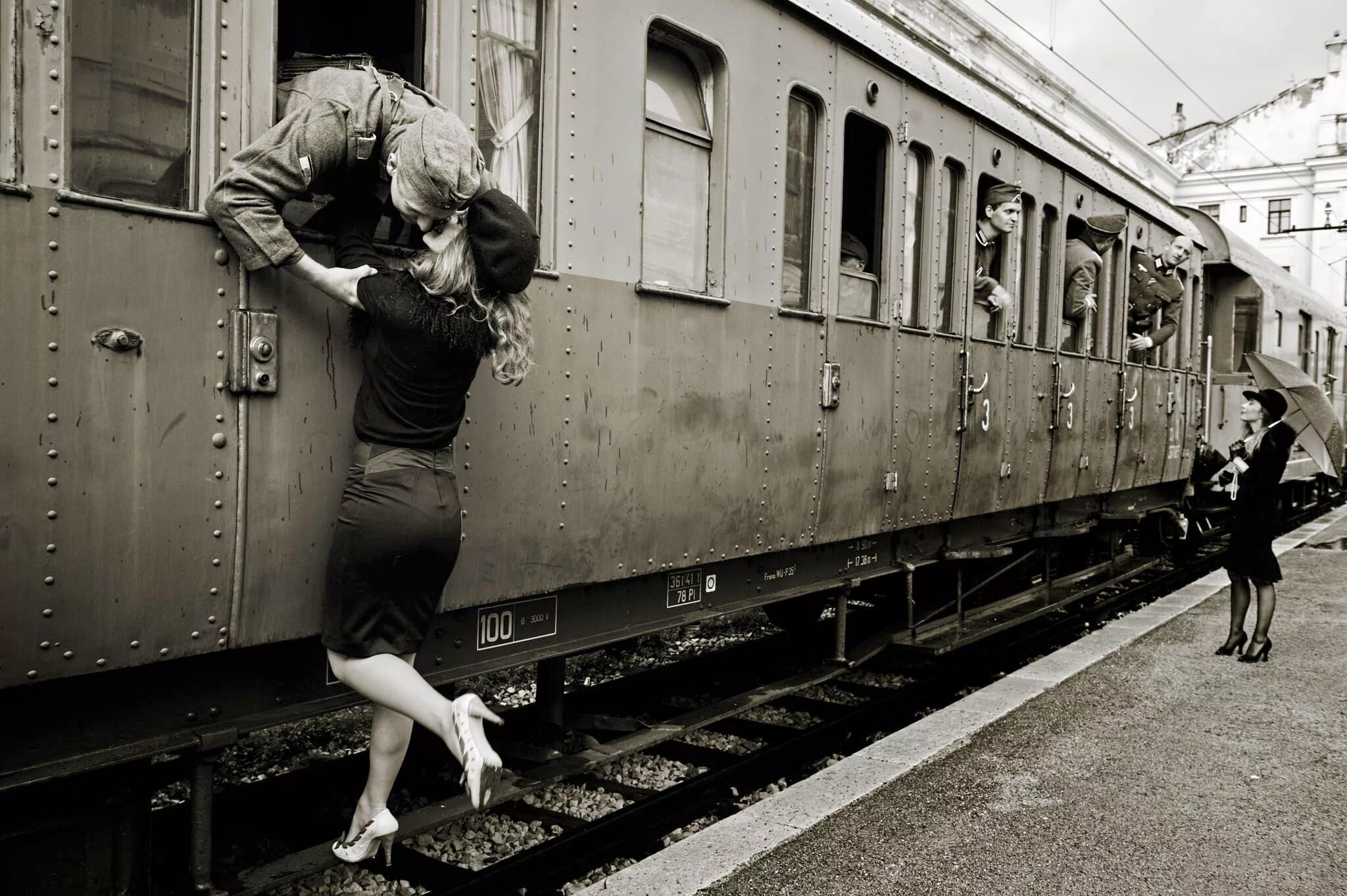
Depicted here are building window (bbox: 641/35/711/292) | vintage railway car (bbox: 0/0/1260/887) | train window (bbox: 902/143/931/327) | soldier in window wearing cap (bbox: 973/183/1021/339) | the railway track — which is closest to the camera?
vintage railway car (bbox: 0/0/1260/887)

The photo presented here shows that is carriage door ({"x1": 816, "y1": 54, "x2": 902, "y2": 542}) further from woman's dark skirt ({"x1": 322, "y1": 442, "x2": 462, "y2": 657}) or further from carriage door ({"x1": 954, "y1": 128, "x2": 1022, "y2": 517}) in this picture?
woman's dark skirt ({"x1": 322, "y1": 442, "x2": 462, "y2": 657})

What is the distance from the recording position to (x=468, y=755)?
284cm

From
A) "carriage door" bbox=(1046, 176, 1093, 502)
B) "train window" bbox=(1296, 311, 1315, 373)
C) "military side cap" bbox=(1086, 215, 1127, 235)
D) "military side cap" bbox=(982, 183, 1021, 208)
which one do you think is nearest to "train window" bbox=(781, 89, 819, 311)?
"military side cap" bbox=(982, 183, 1021, 208)

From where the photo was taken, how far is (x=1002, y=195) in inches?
266

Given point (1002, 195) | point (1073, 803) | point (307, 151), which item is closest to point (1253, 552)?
point (1002, 195)

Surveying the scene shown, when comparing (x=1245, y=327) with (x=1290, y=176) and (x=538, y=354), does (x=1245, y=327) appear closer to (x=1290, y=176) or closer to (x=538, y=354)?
(x=538, y=354)

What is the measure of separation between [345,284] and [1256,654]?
6.39m

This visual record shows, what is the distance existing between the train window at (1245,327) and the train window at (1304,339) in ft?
10.7

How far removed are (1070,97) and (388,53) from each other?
2416cm

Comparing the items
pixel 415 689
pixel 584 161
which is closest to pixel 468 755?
pixel 415 689

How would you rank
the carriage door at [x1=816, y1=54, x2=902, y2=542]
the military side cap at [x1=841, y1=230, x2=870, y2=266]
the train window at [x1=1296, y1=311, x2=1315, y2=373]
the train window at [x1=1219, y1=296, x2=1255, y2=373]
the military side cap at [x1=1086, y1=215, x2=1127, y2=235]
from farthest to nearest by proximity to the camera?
the train window at [x1=1296, y1=311, x2=1315, y2=373], the train window at [x1=1219, y1=296, x2=1255, y2=373], the military side cap at [x1=1086, y1=215, x2=1127, y2=235], the military side cap at [x1=841, y1=230, x2=870, y2=266], the carriage door at [x1=816, y1=54, x2=902, y2=542]

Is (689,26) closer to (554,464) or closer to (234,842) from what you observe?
(554,464)

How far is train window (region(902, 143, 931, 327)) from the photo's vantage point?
19.5ft

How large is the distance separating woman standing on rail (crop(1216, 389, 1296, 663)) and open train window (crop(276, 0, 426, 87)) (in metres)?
5.86
